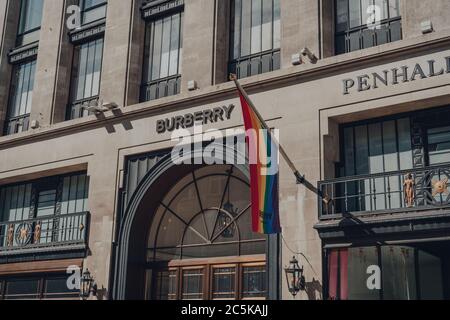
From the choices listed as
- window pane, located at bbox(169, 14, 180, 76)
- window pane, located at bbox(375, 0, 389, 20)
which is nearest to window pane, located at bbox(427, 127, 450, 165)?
window pane, located at bbox(375, 0, 389, 20)

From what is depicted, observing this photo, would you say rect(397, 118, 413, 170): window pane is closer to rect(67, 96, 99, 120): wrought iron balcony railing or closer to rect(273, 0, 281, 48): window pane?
rect(273, 0, 281, 48): window pane

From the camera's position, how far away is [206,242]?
18.9m

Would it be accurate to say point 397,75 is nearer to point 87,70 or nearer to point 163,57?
point 163,57

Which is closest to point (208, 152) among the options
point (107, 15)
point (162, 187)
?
point (162, 187)

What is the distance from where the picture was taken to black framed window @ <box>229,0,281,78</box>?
18703 millimetres

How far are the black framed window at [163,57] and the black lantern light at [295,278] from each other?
7.07 m

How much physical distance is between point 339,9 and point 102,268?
33.0 feet

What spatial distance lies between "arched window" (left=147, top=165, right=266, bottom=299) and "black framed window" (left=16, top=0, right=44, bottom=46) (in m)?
9.78

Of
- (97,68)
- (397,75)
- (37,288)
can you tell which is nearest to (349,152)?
(397,75)

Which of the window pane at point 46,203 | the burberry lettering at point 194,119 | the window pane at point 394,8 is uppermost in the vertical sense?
the window pane at point 394,8

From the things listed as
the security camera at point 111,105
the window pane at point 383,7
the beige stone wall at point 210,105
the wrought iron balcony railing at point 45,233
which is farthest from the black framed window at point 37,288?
the window pane at point 383,7

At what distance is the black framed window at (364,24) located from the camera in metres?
16.9

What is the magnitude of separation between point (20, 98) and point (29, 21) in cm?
325

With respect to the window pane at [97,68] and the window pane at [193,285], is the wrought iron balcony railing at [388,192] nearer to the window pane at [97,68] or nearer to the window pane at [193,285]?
the window pane at [193,285]
